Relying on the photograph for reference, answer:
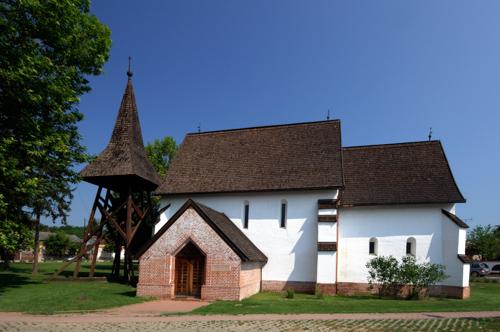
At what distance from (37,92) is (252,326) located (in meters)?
13.0

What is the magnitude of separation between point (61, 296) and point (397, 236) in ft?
59.3

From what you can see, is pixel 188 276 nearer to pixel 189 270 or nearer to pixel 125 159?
pixel 189 270

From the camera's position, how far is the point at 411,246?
78.8 feet

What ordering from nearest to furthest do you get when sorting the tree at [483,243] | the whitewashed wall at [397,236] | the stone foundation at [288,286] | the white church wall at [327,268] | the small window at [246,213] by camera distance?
the white church wall at [327,268]
the whitewashed wall at [397,236]
the stone foundation at [288,286]
the small window at [246,213]
the tree at [483,243]

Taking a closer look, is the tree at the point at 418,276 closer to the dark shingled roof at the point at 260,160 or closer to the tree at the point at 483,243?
the dark shingled roof at the point at 260,160

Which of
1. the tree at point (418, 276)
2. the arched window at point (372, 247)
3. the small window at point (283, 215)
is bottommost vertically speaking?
the tree at point (418, 276)

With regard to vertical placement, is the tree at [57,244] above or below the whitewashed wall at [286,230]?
below

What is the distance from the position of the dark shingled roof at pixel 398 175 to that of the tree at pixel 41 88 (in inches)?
626

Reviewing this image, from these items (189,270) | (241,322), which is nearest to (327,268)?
(189,270)

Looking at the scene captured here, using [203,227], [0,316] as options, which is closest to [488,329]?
[203,227]

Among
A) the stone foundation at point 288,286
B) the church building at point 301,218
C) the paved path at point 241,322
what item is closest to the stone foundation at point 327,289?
the church building at point 301,218

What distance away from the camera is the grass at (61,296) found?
16828mm

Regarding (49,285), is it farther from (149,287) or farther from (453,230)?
(453,230)

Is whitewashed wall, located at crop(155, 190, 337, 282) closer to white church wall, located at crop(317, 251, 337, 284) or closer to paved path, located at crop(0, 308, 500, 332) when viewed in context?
white church wall, located at crop(317, 251, 337, 284)
